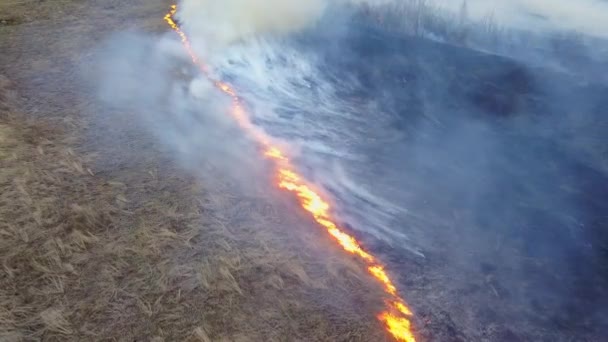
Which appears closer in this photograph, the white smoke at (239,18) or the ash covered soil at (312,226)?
the ash covered soil at (312,226)

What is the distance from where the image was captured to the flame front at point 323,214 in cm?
423

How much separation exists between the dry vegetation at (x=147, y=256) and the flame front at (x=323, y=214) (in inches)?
5.3

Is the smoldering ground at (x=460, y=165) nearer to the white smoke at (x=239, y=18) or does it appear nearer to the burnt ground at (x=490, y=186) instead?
the burnt ground at (x=490, y=186)

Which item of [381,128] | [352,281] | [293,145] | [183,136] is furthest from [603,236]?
[183,136]

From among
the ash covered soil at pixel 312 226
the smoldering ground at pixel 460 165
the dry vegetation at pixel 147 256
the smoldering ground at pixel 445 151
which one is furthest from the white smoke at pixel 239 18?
the dry vegetation at pixel 147 256

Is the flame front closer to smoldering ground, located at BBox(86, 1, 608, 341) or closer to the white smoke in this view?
smoldering ground, located at BBox(86, 1, 608, 341)

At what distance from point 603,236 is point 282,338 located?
3.73 metres

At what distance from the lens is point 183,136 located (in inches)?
279

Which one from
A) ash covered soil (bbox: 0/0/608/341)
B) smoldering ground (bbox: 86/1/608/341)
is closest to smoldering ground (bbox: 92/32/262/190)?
smoldering ground (bbox: 86/1/608/341)

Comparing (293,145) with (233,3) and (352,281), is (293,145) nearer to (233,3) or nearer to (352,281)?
(352,281)

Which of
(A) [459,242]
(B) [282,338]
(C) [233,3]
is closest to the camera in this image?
(B) [282,338]

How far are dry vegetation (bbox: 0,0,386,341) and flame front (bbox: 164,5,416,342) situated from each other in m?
0.13

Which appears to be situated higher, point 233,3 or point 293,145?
point 233,3

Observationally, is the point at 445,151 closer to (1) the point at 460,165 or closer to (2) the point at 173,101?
(1) the point at 460,165
